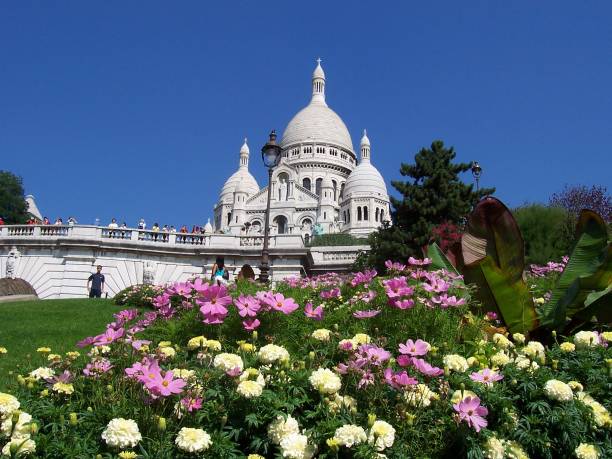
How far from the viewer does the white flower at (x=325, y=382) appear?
12.3 feet

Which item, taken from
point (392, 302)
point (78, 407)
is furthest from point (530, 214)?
point (78, 407)

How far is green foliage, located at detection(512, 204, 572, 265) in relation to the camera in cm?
2478

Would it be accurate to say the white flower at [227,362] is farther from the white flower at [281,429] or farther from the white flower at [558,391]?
the white flower at [558,391]

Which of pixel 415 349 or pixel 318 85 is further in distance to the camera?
pixel 318 85

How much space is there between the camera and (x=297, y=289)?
7.17m

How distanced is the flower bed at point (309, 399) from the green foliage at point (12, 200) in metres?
61.8

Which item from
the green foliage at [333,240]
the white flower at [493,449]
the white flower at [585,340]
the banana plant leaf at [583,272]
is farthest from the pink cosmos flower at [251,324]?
the green foliage at [333,240]

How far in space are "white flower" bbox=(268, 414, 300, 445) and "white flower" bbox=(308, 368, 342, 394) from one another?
0.94ft

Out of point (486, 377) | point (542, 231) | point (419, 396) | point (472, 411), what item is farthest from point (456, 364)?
point (542, 231)

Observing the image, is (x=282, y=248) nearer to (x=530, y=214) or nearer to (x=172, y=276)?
(x=172, y=276)

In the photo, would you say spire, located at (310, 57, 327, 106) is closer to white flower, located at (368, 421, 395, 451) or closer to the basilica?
the basilica

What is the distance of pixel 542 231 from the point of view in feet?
86.9

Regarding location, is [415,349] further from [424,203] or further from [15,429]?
[424,203]

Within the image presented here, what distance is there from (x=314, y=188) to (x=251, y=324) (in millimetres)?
92636
